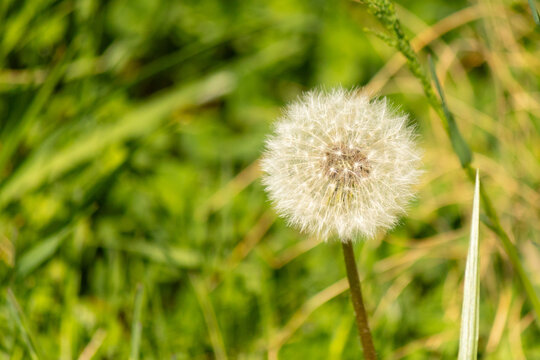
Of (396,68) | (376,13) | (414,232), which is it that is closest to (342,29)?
(396,68)

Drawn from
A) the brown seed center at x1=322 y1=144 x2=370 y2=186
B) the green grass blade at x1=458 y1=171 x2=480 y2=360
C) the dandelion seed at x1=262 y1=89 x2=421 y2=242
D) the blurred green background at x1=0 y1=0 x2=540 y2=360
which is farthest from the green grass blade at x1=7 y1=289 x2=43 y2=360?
the green grass blade at x1=458 y1=171 x2=480 y2=360

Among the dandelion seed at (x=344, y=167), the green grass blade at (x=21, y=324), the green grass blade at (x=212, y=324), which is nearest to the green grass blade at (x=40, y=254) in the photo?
the green grass blade at (x=21, y=324)

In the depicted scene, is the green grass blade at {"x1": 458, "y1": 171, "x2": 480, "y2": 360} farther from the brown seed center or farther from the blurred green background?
the blurred green background

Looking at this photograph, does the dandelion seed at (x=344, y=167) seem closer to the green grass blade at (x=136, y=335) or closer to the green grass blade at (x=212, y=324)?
the green grass blade at (x=136, y=335)

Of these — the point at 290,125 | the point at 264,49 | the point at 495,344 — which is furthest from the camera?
the point at 264,49

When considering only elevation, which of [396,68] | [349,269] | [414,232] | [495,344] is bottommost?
[495,344]

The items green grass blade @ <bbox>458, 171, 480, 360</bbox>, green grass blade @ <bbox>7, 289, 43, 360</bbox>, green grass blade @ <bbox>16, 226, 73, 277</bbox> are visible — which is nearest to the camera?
green grass blade @ <bbox>458, 171, 480, 360</bbox>

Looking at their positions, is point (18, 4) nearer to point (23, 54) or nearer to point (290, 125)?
point (23, 54)
